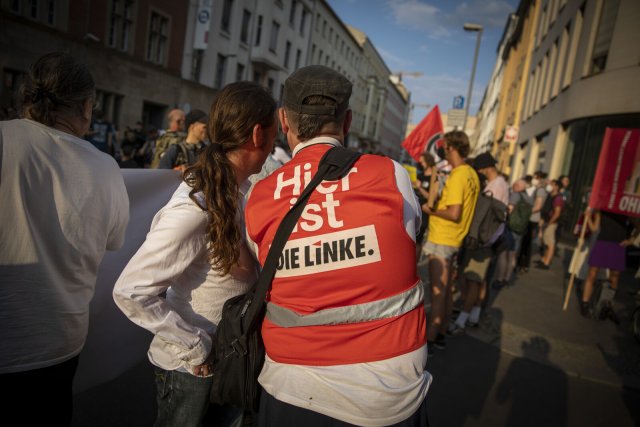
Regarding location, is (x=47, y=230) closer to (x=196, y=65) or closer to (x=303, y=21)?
(x=196, y=65)

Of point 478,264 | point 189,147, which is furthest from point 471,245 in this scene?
point 189,147

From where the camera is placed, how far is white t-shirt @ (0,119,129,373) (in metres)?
1.52

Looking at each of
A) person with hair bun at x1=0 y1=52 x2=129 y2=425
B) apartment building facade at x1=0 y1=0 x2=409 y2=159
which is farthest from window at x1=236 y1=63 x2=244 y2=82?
person with hair bun at x1=0 y1=52 x2=129 y2=425

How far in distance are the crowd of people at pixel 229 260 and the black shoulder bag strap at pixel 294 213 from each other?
0.02m

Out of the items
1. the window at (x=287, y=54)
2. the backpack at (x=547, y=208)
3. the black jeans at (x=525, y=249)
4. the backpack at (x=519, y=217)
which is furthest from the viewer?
the window at (x=287, y=54)

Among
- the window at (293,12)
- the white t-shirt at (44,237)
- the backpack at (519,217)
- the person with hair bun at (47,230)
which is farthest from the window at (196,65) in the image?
the white t-shirt at (44,237)

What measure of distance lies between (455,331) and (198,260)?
4053 mm

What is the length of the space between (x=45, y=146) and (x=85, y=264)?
0.49 meters

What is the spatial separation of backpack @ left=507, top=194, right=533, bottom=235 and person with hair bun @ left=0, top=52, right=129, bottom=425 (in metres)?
6.47

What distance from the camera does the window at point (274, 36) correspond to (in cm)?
3226

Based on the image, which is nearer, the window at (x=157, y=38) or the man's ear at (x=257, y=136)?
the man's ear at (x=257, y=136)

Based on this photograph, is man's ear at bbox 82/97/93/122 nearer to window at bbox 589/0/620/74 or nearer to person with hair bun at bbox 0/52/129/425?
person with hair bun at bbox 0/52/129/425

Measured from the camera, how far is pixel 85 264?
171 cm

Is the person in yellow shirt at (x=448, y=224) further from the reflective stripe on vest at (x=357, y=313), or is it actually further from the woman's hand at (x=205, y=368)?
the woman's hand at (x=205, y=368)
